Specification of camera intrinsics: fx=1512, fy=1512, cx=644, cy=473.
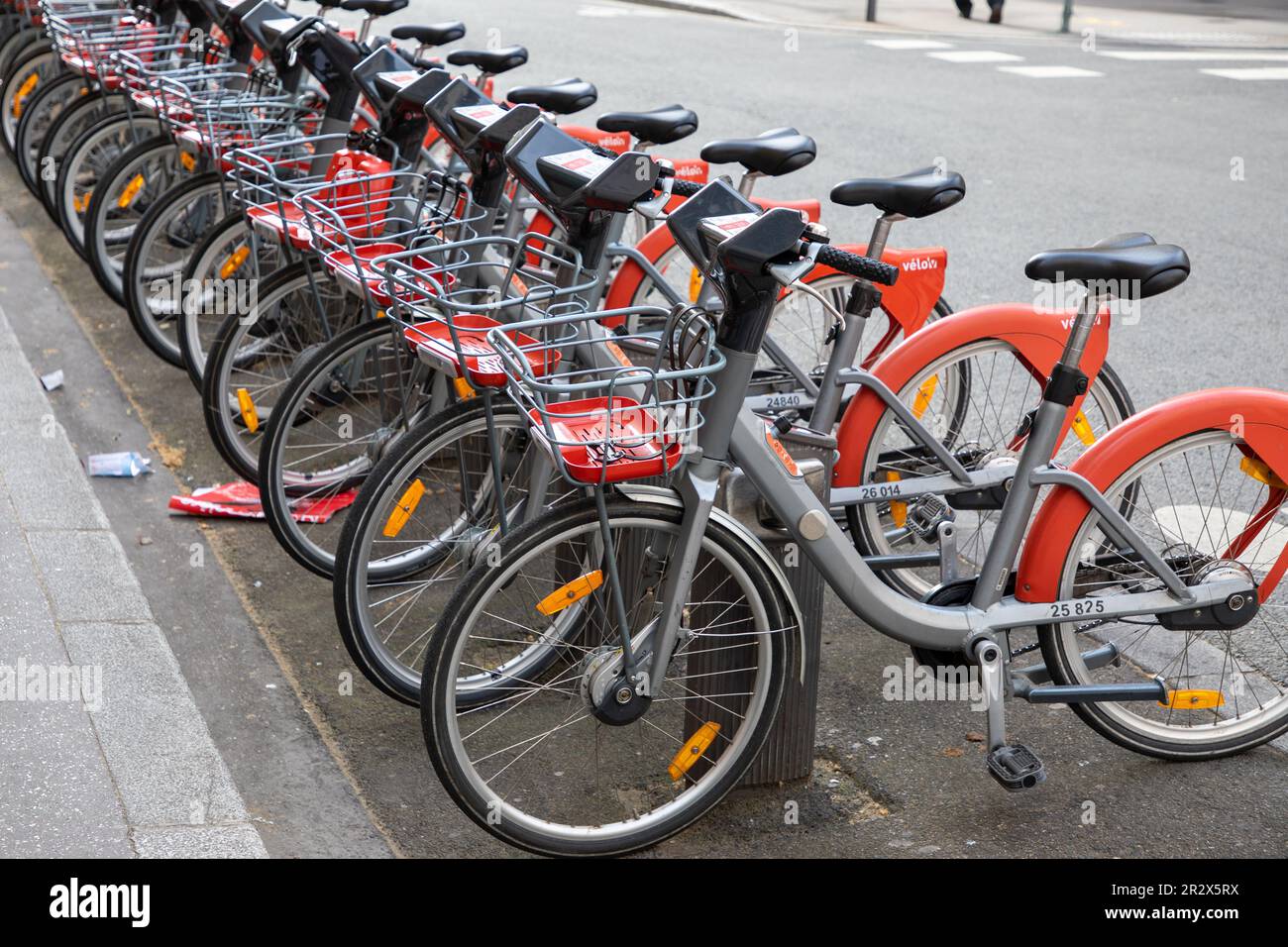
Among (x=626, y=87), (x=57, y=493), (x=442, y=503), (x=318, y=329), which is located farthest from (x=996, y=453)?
(x=626, y=87)

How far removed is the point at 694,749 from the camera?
347 centimetres

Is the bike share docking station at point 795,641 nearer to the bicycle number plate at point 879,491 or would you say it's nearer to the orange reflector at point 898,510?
the bicycle number plate at point 879,491

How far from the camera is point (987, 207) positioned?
920cm

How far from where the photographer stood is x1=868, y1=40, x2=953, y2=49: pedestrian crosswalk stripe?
52.3ft

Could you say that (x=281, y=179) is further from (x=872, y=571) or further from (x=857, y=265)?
(x=857, y=265)

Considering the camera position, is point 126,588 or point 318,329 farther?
point 318,329

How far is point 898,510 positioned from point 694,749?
51.6 inches

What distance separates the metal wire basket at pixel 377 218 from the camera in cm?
390

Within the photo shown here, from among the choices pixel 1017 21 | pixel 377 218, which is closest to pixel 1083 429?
pixel 377 218

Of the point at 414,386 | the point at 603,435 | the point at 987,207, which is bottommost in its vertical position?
the point at 987,207

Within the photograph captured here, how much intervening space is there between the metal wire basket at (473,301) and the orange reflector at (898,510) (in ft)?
3.76
